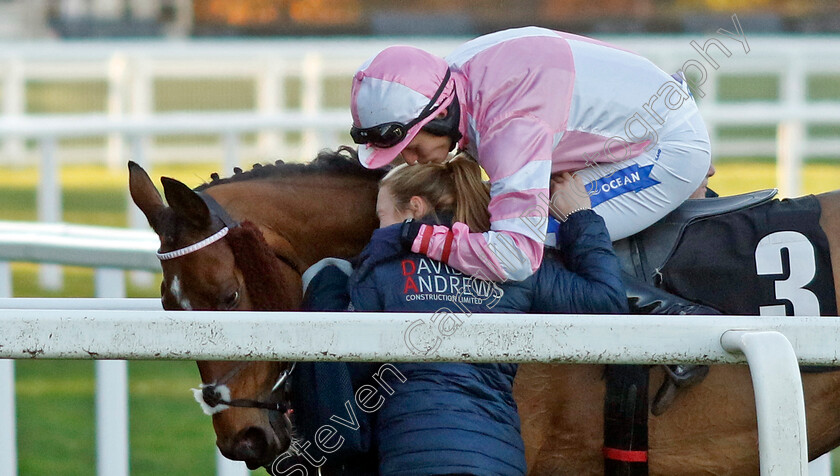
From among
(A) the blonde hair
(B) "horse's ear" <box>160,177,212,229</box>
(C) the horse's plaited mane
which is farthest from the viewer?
(C) the horse's plaited mane

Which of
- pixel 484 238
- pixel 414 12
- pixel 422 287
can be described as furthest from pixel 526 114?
pixel 414 12

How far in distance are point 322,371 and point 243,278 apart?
0.28 meters

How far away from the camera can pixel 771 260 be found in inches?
96.8

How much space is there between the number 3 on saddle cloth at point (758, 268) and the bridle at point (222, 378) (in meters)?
0.88

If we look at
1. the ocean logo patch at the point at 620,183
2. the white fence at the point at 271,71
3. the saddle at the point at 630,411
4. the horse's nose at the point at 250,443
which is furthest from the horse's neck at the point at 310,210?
the white fence at the point at 271,71

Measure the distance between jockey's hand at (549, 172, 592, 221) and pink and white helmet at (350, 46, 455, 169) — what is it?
0.35 metres

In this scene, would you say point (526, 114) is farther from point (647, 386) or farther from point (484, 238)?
point (647, 386)

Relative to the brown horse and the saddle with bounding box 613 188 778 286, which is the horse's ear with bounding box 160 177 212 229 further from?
the saddle with bounding box 613 188 778 286

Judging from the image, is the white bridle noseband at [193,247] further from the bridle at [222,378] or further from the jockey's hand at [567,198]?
the jockey's hand at [567,198]

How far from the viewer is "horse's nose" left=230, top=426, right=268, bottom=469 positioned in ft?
7.52

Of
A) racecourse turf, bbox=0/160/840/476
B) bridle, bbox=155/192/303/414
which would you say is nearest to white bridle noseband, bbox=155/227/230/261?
bridle, bbox=155/192/303/414

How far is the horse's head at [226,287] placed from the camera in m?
2.24

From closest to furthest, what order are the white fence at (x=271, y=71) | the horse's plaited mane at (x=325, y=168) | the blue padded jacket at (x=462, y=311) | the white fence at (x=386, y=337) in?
1. the white fence at (x=386, y=337)
2. the blue padded jacket at (x=462, y=311)
3. the horse's plaited mane at (x=325, y=168)
4. the white fence at (x=271, y=71)

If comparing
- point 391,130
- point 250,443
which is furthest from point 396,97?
point 250,443
